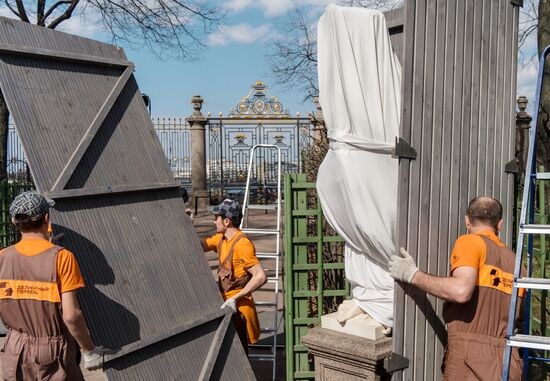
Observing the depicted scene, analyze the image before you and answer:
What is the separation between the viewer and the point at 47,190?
10.5 feet

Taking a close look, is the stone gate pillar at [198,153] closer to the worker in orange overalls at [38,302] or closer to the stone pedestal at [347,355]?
the stone pedestal at [347,355]

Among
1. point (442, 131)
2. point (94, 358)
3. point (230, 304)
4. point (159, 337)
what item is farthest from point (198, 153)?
point (94, 358)

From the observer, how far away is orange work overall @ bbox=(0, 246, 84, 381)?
2.98 m

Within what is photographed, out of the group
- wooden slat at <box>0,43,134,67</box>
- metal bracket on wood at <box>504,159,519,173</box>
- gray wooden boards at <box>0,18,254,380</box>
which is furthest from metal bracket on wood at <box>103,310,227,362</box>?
metal bracket on wood at <box>504,159,519,173</box>

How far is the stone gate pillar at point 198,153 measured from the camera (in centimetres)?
2092

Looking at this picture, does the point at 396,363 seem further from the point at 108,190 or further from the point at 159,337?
the point at 108,190

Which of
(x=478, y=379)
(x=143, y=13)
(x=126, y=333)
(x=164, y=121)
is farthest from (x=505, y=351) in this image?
(x=164, y=121)

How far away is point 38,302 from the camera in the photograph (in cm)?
298

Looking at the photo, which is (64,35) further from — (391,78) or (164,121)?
(164,121)

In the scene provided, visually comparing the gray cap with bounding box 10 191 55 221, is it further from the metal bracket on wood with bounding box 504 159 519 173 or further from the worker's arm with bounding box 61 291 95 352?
the metal bracket on wood with bounding box 504 159 519 173

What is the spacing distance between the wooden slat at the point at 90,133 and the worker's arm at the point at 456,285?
212 centimetres

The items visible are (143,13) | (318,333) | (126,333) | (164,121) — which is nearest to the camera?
(126,333)

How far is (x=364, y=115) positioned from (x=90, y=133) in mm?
1715

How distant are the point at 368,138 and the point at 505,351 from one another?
150cm
